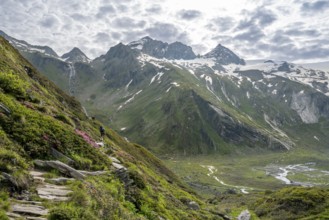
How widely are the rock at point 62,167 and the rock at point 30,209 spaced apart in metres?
6.99

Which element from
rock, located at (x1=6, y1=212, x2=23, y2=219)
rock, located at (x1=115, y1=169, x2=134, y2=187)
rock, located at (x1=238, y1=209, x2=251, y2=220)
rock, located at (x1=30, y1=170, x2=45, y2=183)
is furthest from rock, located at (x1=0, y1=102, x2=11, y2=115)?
rock, located at (x1=238, y1=209, x2=251, y2=220)

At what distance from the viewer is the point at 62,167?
2423cm

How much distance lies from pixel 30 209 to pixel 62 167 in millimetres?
7850

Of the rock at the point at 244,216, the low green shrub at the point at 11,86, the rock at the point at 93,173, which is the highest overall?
the low green shrub at the point at 11,86

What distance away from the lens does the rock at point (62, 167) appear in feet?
78.0

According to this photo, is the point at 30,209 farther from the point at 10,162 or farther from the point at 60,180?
the point at 60,180

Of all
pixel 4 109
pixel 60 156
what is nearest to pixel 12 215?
pixel 60 156

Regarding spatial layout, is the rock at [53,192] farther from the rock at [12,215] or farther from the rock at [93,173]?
the rock at [93,173]

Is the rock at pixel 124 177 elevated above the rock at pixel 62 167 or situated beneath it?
situated beneath

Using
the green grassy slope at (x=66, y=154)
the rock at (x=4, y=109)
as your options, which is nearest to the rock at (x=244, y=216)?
the green grassy slope at (x=66, y=154)

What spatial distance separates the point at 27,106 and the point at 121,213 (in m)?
15.6

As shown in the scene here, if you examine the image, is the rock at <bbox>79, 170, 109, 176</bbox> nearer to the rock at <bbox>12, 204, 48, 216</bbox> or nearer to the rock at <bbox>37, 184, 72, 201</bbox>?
the rock at <bbox>37, 184, 72, 201</bbox>

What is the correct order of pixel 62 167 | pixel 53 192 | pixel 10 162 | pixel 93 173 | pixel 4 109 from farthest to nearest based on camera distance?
pixel 93 173 → pixel 4 109 → pixel 62 167 → pixel 10 162 → pixel 53 192

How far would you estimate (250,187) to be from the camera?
19225cm
